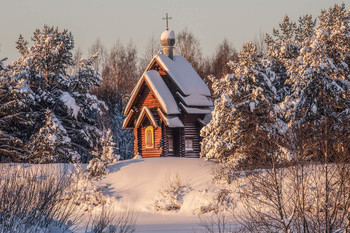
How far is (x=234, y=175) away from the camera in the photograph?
2545 cm

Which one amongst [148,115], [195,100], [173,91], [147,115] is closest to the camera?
[148,115]

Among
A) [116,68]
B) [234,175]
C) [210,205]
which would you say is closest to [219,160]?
[234,175]

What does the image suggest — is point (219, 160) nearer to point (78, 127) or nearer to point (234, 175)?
point (234, 175)

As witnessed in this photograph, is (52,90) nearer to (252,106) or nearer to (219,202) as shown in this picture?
(252,106)

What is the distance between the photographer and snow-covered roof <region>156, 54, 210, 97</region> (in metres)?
35.8

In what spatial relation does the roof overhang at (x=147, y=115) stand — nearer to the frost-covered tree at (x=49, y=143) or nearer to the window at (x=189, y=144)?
the window at (x=189, y=144)

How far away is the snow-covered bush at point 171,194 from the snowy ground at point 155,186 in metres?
0.20

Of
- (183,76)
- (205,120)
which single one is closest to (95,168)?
(205,120)

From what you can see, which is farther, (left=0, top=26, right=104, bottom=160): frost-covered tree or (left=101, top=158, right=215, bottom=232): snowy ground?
(left=0, top=26, right=104, bottom=160): frost-covered tree

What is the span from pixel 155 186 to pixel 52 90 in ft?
49.7

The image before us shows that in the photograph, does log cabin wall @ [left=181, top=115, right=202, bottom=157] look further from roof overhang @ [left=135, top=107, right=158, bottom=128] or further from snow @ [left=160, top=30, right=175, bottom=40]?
snow @ [left=160, top=30, right=175, bottom=40]

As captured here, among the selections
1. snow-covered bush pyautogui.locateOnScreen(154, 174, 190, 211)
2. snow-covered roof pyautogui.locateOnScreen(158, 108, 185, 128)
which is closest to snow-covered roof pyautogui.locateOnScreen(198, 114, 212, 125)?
snow-covered roof pyautogui.locateOnScreen(158, 108, 185, 128)

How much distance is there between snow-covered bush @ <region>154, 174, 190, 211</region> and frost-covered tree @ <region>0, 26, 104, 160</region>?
1102cm

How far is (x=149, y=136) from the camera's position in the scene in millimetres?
36188
